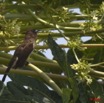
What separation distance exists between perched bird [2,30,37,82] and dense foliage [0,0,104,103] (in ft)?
0.07

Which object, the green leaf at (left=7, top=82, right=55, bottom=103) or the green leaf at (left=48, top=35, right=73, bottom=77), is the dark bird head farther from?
the green leaf at (left=7, top=82, right=55, bottom=103)

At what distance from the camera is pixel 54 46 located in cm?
147

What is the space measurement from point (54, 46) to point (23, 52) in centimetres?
10

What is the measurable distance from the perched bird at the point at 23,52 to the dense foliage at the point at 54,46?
0.02 meters

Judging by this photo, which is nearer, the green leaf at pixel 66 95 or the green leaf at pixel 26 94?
the green leaf at pixel 66 95

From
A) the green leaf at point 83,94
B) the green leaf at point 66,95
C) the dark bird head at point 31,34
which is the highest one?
the dark bird head at point 31,34

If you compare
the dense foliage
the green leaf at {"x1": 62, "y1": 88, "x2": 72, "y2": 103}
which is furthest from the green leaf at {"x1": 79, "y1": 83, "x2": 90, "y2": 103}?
the green leaf at {"x1": 62, "y1": 88, "x2": 72, "y2": 103}

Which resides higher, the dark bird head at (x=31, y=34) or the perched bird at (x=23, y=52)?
the dark bird head at (x=31, y=34)

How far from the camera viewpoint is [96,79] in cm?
157

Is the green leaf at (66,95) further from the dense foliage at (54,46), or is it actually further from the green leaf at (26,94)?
the green leaf at (26,94)

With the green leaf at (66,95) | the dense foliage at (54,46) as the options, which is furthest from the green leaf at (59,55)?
the green leaf at (66,95)

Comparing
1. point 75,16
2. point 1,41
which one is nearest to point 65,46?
point 75,16

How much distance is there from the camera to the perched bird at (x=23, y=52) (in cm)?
143

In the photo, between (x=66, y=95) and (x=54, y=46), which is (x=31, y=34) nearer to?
(x=54, y=46)
